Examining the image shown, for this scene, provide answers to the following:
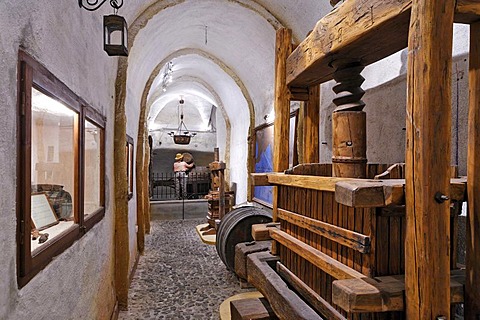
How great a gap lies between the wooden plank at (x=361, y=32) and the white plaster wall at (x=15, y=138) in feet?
4.38

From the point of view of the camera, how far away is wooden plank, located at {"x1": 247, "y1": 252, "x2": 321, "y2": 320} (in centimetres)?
157

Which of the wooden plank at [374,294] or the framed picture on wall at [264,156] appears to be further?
the framed picture on wall at [264,156]

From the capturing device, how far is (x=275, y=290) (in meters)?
1.79

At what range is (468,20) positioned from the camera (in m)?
1.28

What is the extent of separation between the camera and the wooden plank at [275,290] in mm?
1571

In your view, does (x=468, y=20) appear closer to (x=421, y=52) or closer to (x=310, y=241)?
(x=421, y=52)

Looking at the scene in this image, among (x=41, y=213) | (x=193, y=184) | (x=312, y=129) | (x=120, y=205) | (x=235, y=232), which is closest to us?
(x=41, y=213)

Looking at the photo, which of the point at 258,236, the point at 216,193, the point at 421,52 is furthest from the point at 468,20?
the point at 216,193

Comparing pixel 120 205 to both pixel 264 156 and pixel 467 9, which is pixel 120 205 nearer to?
pixel 264 156

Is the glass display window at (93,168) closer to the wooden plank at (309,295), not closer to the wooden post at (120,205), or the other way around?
the wooden post at (120,205)

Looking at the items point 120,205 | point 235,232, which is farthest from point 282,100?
point 235,232

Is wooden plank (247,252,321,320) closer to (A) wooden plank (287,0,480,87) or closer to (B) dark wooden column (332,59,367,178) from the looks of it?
(B) dark wooden column (332,59,367,178)

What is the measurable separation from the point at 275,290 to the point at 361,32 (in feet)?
4.44

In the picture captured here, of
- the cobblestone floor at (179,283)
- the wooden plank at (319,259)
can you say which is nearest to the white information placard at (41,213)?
the wooden plank at (319,259)
